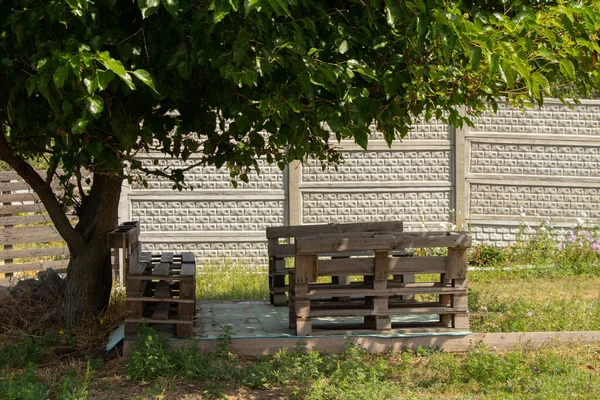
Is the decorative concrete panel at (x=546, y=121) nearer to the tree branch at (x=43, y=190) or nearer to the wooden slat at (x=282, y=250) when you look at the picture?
the wooden slat at (x=282, y=250)

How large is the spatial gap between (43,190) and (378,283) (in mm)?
3142

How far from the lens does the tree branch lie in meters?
6.85

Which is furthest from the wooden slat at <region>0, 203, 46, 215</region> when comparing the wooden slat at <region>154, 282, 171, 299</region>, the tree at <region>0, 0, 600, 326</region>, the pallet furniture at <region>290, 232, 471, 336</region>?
the pallet furniture at <region>290, 232, 471, 336</region>

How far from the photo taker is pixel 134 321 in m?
6.51

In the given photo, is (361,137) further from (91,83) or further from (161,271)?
(161,271)

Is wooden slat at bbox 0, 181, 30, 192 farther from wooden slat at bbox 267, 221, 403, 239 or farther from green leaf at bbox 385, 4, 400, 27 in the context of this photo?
green leaf at bbox 385, 4, 400, 27

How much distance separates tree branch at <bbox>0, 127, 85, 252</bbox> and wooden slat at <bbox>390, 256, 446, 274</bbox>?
3019 millimetres

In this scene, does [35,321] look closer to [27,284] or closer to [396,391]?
[27,284]

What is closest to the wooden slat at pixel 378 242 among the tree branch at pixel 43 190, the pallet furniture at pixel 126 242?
the pallet furniture at pixel 126 242

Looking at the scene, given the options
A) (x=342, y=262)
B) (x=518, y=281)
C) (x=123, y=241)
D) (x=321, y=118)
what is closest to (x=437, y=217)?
(x=518, y=281)

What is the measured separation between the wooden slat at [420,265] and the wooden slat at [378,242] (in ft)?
0.63

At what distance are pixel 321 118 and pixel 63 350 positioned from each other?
3436 millimetres

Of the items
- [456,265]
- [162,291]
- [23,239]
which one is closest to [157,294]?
[162,291]

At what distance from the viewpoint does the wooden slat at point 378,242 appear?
21.7 feet
